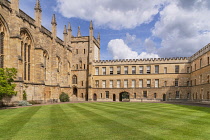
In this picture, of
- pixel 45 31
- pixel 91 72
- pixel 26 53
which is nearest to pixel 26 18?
pixel 26 53

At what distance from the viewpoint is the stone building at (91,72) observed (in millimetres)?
32125

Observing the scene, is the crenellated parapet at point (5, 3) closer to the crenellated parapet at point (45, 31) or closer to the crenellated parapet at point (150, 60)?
the crenellated parapet at point (45, 31)

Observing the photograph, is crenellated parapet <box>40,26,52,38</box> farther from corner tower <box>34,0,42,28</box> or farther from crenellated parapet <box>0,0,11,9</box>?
crenellated parapet <box>0,0,11,9</box>

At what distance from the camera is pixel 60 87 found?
141 ft

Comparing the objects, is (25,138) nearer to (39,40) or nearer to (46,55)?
(39,40)

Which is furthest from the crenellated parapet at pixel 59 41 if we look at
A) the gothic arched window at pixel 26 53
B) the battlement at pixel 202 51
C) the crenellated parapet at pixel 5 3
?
the battlement at pixel 202 51

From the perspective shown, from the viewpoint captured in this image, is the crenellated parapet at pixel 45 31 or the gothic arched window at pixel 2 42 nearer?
the gothic arched window at pixel 2 42

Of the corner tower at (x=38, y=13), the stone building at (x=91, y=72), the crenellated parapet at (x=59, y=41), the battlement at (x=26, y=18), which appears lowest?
the stone building at (x=91, y=72)

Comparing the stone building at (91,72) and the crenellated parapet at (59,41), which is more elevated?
the crenellated parapet at (59,41)

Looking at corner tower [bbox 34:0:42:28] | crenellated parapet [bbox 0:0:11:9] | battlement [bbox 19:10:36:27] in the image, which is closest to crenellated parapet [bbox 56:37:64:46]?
corner tower [bbox 34:0:42:28]

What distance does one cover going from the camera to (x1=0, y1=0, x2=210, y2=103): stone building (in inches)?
1265

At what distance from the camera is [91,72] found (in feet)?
161

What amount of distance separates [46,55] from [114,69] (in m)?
20.0

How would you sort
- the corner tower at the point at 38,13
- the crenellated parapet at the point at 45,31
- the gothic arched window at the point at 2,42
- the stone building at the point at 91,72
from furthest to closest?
the crenellated parapet at the point at 45,31, the corner tower at the point at 38,13, the stone building at the point at 91,72, the gothic arched window at the point at 2,42
